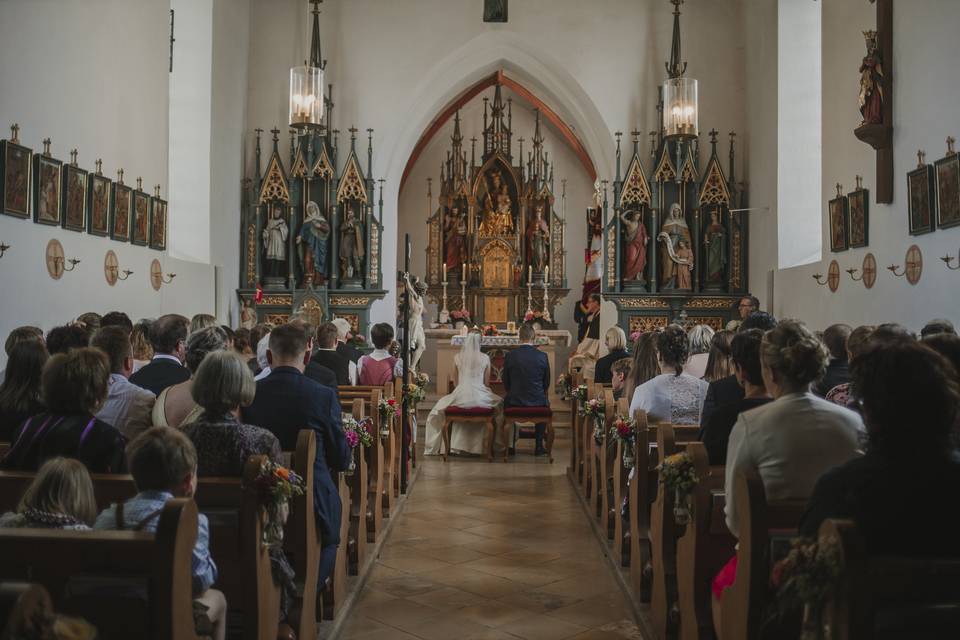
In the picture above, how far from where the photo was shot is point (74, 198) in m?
9.09

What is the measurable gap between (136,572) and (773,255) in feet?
40.2

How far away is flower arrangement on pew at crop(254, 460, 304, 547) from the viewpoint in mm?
3080

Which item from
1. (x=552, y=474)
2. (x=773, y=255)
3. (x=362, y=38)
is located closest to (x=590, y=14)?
(x=362, y=38)

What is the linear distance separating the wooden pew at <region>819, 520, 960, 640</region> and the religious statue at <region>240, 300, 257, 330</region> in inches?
452

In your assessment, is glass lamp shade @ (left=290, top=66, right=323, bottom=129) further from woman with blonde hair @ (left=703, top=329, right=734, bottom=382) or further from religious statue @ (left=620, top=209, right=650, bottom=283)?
woman with blonde hair @ (left=703, top=329, right=734, bottom=382)

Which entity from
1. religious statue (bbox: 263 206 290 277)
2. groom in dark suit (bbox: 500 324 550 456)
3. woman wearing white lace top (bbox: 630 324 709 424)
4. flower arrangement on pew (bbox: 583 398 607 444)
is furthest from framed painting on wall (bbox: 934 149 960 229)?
religious statue (bbox: 263 206 290 277)

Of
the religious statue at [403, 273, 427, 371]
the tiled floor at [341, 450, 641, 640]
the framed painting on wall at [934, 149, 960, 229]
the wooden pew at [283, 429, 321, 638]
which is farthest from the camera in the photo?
the religious statue at [403, 273, 427, 371]

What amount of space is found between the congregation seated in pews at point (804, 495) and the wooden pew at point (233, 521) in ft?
4.89

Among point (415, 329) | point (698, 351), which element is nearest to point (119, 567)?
point (698, 351)

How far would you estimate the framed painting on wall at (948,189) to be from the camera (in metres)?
7.86

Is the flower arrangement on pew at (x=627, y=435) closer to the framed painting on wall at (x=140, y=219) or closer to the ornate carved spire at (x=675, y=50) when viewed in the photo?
the framed painting on wall at (x=140, y=219)

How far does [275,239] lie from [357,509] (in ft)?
31.1

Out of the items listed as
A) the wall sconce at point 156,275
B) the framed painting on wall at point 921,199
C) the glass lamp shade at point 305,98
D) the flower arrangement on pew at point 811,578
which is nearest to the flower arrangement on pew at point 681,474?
the flower arrangement on pew at point 811,578

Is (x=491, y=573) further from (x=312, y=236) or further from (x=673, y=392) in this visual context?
(x=312, y=236)
